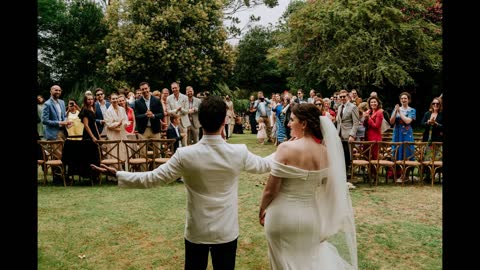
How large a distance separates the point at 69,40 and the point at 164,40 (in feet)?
29.9

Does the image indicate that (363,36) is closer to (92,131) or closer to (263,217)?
(92,131)

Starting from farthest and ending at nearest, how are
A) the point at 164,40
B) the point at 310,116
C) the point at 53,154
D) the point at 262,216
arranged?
the point at 164,40
the point at 53,154
the point at 262,216
the point at 310,116

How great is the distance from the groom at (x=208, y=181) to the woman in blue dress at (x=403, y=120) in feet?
24.9

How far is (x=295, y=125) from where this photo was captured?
3.50 metres

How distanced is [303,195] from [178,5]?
59.0ft

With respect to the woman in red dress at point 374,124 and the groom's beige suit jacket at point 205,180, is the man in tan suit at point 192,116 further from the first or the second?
the groom's beige suit jacket at point 205,180

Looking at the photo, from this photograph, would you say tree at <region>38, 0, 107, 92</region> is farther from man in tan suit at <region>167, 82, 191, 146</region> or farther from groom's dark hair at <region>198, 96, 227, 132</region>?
groom's dark hair at <region>198, 96, 227, 132</region>

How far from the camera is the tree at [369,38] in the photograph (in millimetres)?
20297

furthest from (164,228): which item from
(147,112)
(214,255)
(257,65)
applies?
(257,65)

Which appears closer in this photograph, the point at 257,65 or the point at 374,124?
the point at 374,124

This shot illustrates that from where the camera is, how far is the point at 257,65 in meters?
36.2

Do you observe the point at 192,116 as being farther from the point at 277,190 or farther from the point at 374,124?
the point at 277,190

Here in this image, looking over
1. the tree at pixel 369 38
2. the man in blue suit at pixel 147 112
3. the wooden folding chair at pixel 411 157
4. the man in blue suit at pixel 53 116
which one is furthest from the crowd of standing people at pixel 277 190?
the tree at pixel 369 38
